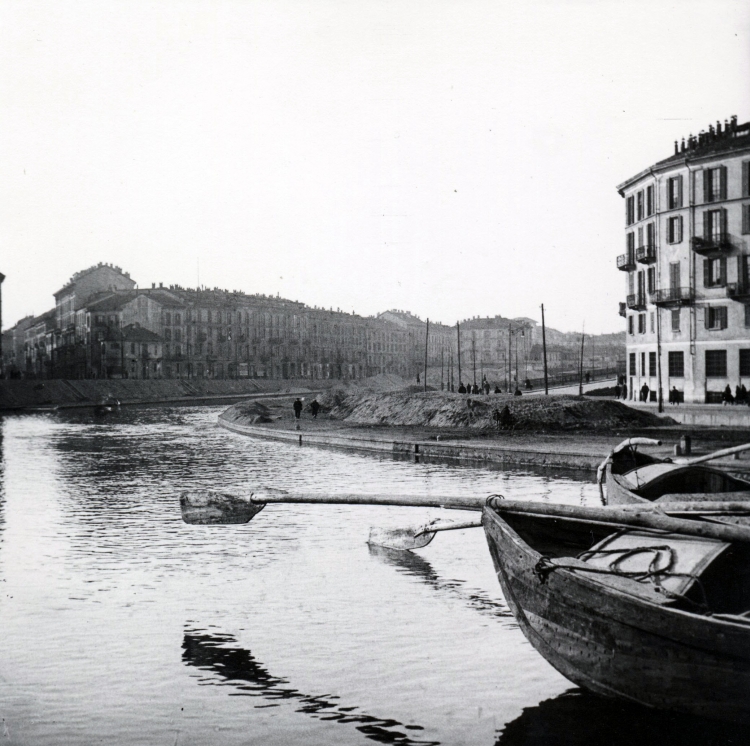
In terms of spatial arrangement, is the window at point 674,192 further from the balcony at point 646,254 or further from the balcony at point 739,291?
the balcony at point 739,291

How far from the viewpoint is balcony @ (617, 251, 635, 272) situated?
2071 inches

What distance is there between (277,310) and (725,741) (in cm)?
12294

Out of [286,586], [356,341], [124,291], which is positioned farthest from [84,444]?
[356,341]

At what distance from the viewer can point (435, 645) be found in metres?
9.85

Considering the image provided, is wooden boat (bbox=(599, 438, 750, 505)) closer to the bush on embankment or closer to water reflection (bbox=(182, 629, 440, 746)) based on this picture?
water reflection (bbox=(182, 629, 440, 746))

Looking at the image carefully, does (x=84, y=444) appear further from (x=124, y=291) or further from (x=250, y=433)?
(x=124, y=291)

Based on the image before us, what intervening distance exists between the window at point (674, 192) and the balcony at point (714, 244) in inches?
103

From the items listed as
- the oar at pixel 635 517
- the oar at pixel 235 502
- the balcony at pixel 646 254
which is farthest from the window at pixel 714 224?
the oar at pixel 635 517

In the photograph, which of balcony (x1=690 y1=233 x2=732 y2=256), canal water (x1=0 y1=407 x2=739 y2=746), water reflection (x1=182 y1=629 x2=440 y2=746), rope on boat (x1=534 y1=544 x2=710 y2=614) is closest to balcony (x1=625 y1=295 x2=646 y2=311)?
balcony (x1=690 y1=233 x2=732 y2=256)

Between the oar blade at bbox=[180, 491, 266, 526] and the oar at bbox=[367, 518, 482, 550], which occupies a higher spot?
the oar blade at bbox=[180, 491, 266, 526]

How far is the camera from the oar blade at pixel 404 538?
13305 mm

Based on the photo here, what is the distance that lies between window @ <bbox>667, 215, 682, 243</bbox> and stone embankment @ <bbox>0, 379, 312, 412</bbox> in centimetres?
5051

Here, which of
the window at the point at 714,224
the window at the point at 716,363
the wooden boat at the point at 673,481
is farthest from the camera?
the window at the point at 716,363

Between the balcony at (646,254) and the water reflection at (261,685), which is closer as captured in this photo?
the water reflection at (261,685)
